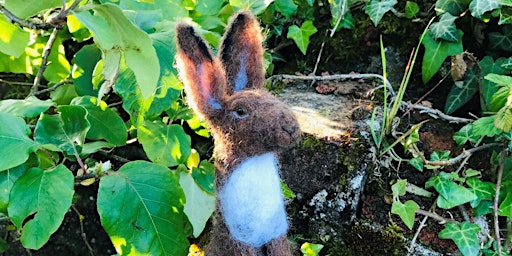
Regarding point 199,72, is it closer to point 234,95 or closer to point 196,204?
point 234,95

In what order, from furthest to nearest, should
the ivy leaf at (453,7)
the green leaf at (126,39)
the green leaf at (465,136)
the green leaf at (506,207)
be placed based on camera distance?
the ivy leaf at (453,7) → the green leaf at (465,136) → the green leaf at (506,207) → the green leaf at (126,39)

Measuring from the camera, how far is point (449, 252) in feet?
4.44

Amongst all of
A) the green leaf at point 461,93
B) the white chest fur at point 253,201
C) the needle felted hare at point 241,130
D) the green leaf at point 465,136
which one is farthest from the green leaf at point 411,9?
the white chest fur at point 253,201

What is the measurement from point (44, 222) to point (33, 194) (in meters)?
0.06

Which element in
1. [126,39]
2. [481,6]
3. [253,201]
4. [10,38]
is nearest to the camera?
[126,39]

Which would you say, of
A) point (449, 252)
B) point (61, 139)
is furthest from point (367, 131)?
point (61, 139)

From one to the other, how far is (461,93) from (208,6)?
0.83 m

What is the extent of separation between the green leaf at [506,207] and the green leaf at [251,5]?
0.83 metres

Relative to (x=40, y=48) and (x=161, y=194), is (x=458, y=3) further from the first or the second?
(x=40, y=48)

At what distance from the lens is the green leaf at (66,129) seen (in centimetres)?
112

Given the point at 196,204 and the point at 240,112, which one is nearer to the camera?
the point at 240,112

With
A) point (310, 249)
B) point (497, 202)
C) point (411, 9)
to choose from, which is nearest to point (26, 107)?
point (310, 249)

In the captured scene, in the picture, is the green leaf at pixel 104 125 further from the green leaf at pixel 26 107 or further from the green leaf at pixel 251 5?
the green leaf at pixel 251 5

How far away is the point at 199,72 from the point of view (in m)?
1.01
